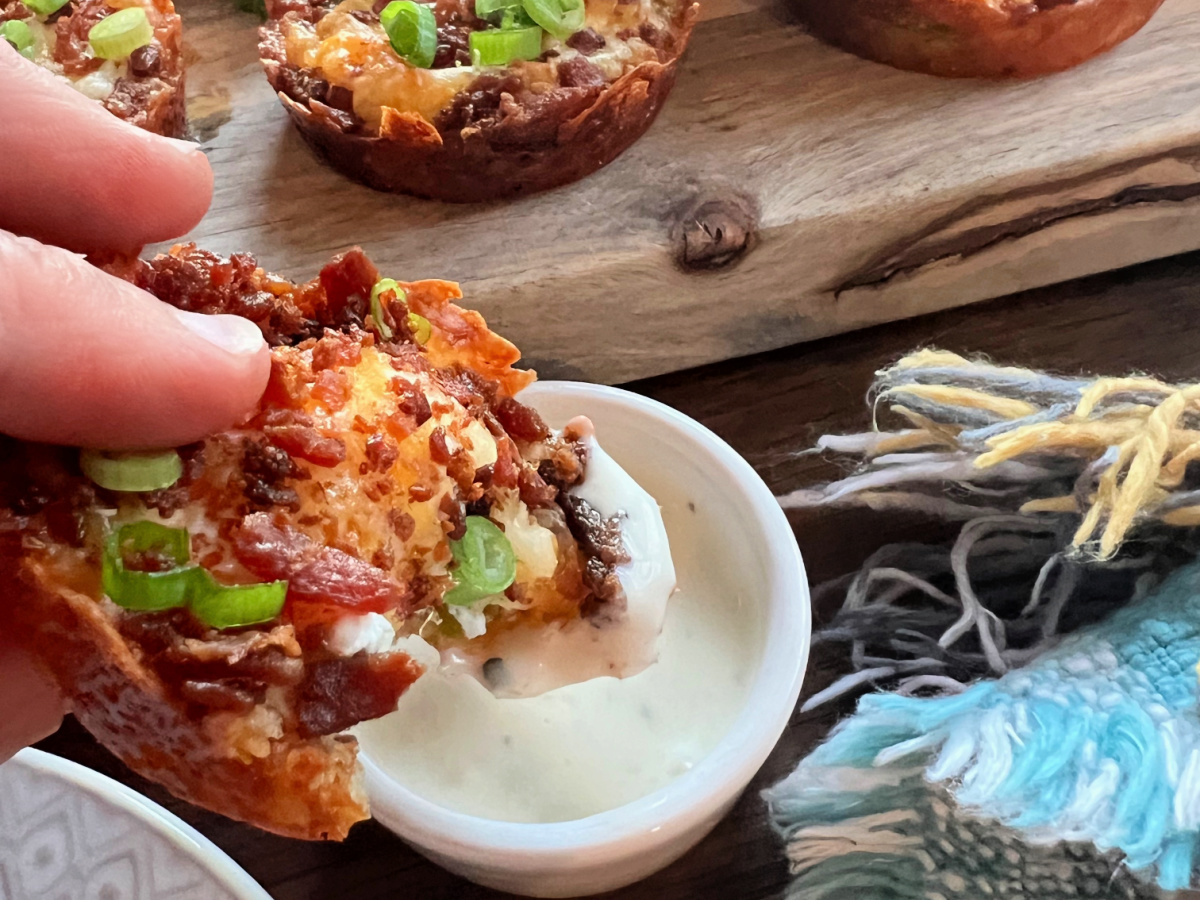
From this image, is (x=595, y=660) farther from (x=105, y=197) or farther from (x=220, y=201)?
(x=220, y=201)

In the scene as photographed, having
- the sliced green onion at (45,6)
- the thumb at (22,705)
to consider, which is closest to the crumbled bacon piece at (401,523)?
the thumb at (22,705)

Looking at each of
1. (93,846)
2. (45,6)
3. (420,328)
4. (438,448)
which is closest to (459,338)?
(420,328)

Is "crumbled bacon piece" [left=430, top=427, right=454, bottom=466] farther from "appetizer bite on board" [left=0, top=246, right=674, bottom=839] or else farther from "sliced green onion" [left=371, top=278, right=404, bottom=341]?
"sliced green onion" [left=371, top=278, right=404, bottom=341]

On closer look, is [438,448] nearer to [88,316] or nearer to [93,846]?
[88,316]

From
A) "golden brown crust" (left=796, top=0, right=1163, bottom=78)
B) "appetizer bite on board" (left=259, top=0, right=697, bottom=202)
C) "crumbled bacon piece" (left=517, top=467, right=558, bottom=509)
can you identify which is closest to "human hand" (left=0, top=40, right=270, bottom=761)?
"crumbled bacon piece" (left=517, top=467, right=558, bottom=509)

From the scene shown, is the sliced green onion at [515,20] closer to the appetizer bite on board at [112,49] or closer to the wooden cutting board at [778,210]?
the wooden cutting board at [778,210]

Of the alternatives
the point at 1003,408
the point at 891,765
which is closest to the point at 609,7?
the point at 1003,408
